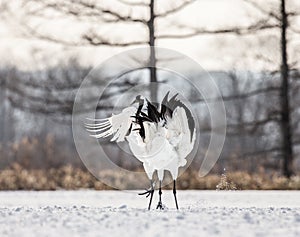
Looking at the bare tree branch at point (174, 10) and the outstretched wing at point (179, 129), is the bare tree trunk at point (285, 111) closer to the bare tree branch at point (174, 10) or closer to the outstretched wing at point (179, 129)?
the bare tree branch at point (174, 10)

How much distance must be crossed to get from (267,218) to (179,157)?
1866mm

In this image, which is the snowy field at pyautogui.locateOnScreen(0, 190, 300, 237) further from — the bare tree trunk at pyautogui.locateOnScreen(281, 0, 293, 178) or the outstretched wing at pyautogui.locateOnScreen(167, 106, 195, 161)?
the bare tree trunk at pyautogui.locateOnScreen(281, 0, 293, 178)

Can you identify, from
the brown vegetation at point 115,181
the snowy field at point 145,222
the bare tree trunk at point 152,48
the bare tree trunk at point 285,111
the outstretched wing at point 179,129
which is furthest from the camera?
the bare tree trunk at point 285,111

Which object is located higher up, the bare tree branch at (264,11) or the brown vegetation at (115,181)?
the bare tree branch at (264,11)

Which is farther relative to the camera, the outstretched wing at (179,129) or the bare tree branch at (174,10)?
the bare tree branch at (174,10)

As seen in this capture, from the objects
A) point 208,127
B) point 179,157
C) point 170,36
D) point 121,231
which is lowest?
point 121,231

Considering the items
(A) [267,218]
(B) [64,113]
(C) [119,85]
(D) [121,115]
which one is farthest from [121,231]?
(B) [64,113]

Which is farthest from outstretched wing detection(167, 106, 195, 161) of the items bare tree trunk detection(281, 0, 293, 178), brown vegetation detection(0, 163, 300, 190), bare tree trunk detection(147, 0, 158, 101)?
bare tree trunk detection(281, 0, 293, 178)

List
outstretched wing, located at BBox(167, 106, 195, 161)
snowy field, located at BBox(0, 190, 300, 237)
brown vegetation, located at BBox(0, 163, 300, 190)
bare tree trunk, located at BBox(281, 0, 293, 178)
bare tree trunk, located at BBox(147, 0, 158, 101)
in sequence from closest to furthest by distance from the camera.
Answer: snowy field, located at BBox(0, 190, 300, 237) < outstretched wing, located at BBox(167, 106, 195, 161) < brown vegetation, located at BBox(0, 163, 300, 190) < bare tree trunk, located at BBox(147, 0, 158, 101) < bare tree trunk, located at BBox(281, 0, 293, 178)

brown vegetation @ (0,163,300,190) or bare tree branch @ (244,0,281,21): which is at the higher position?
bare tree branch @ (244,0,281,21)

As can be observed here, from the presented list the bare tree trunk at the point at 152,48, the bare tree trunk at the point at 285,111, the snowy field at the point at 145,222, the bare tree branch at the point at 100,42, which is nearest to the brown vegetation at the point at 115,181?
the bare tree trunk at the point at 285,111

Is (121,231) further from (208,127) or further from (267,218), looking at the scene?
(208,127)

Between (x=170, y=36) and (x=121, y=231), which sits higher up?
(x=170, y=36)

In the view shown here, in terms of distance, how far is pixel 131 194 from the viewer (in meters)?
18.2
